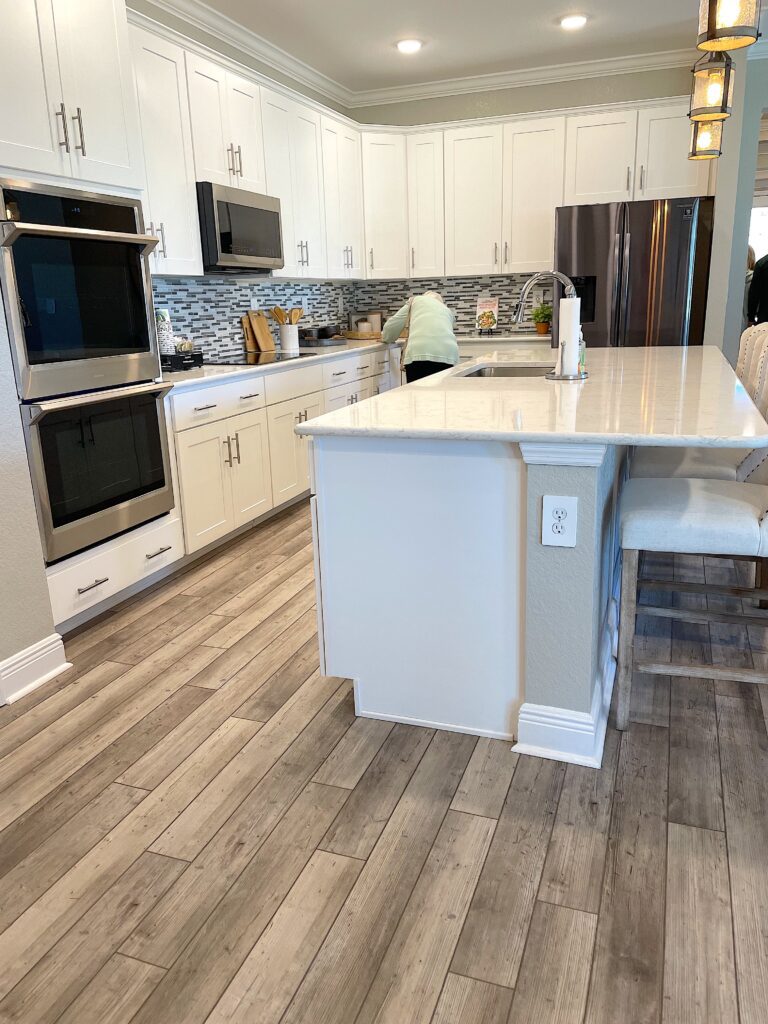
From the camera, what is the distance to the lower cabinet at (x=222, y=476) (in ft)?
11.5

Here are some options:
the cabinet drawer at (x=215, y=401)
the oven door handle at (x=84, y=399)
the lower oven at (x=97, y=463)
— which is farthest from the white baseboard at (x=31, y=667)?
the cabinet drawer at (x=215, y=401)

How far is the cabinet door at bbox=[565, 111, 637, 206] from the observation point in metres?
5.25

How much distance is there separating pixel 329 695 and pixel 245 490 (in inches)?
70.5

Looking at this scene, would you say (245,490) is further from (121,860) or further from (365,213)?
(365,213)

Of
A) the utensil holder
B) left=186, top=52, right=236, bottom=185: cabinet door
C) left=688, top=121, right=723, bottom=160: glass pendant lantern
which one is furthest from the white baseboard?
left=688, top=121, right=723, bottom=160: glass pendant lantern

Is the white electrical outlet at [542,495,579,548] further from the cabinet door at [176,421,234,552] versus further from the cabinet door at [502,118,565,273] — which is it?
the cabinet door at [502,118,565,273]

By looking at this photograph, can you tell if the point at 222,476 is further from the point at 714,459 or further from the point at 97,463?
the point at 714,459

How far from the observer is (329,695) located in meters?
2.42

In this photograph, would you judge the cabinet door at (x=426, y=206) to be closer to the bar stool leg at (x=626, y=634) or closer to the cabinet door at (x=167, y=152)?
the cabinet door at (x=167, y=152)

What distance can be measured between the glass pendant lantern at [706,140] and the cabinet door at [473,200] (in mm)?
2642

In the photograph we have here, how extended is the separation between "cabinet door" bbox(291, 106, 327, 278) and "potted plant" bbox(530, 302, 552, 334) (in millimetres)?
1691

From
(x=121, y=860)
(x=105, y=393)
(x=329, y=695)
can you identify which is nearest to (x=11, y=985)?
(x=121, y=860)

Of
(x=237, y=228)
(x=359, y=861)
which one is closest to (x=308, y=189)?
(x=237, y=228)

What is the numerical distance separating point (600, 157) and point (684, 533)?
4314mm
